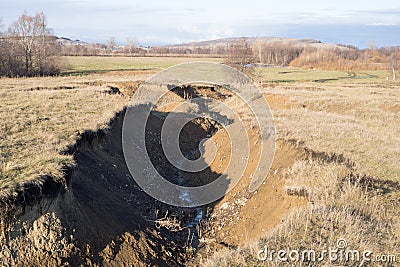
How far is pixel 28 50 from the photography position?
147 ft

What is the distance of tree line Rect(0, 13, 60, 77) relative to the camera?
4294cm

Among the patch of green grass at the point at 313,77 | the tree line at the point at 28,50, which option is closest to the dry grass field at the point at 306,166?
the tree line at the point at 28,50

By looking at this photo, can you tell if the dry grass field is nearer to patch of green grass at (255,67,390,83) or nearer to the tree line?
the tree line

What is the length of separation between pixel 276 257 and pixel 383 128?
16104 millimetres

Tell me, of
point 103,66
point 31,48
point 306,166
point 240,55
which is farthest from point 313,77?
point 306,166

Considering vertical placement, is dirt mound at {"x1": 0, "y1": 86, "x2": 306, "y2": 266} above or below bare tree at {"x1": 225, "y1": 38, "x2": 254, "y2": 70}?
below

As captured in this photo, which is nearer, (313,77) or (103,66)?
(313,77)

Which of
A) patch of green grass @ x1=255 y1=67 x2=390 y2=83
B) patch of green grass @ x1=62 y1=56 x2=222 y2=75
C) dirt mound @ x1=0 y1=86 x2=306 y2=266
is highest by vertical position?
patch of green grass @ x1=62 y1=56 x2=222 y2=75

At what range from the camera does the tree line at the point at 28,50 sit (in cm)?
4294

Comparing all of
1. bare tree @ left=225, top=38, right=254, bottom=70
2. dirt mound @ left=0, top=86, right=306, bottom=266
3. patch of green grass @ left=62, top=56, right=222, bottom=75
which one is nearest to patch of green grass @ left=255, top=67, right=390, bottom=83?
bare tree @ left=225, top=38, right=254, bottom=70

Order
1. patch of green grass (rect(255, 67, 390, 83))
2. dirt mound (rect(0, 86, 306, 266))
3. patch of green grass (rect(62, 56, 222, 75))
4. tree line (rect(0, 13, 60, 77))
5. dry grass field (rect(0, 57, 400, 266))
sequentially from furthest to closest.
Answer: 1. patch of green grass (rect(255, 67, 390, 83))
2. patch of green grass (rect(62, 56, 222, 75))
3. tree line (rect(0, 13, 60, 77))
4. dry grass field (rect(0, 57, 400, 266))
5. dirt mound (rect(0, 86, 306, 266))

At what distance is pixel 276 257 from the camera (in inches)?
279

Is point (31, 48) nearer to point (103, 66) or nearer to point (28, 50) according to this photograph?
point (28, 50)

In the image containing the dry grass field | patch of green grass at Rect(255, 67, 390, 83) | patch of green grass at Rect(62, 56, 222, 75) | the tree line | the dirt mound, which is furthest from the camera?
patch of green grass at Rect(255, 67, 390, 83)
